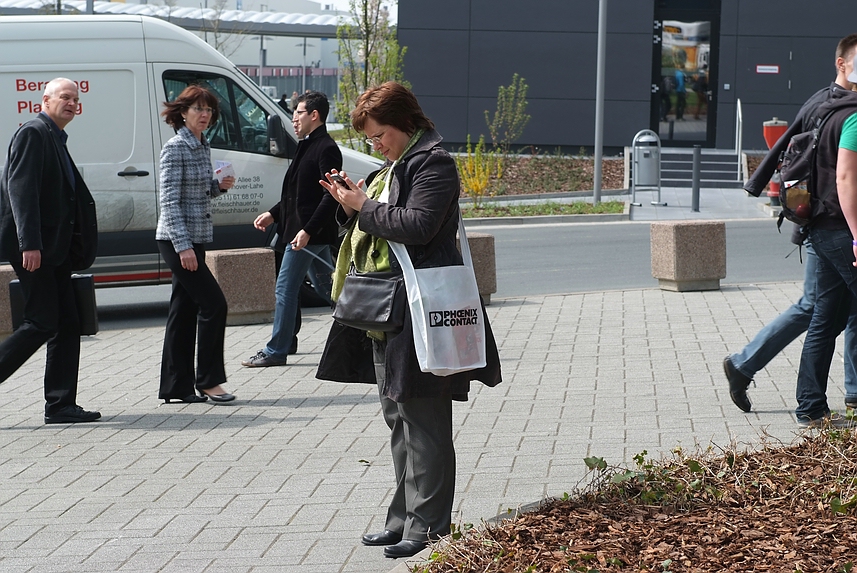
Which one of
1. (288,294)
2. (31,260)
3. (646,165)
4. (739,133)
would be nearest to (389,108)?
(31,260)

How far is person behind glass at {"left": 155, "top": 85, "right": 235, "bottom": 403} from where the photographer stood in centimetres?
699

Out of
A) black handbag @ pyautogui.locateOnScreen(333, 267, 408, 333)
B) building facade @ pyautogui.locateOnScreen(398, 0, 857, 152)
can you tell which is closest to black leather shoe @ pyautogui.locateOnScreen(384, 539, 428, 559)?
black handbag @ pyautogui.locateOnScreen(333, 267, 408, 333)

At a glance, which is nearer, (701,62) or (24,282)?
(24,282)

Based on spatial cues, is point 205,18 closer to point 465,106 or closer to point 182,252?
point 465,106

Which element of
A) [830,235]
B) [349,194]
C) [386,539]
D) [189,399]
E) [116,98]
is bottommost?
[189,399]

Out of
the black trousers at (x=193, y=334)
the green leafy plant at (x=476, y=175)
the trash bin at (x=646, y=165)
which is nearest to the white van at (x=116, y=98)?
the black trousers at (x=193, y=334)

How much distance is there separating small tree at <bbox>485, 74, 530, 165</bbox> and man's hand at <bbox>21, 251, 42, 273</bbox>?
74.6 ft

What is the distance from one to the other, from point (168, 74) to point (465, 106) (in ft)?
65.4

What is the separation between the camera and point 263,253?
10188 mm

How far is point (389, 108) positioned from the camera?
4.11 m

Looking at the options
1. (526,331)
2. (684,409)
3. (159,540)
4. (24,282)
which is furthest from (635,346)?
(159,540)

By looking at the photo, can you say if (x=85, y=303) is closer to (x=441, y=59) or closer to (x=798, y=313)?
(x=798, y=313)

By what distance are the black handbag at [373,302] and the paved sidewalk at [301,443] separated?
0.90 m

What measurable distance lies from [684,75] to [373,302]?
27.3m
